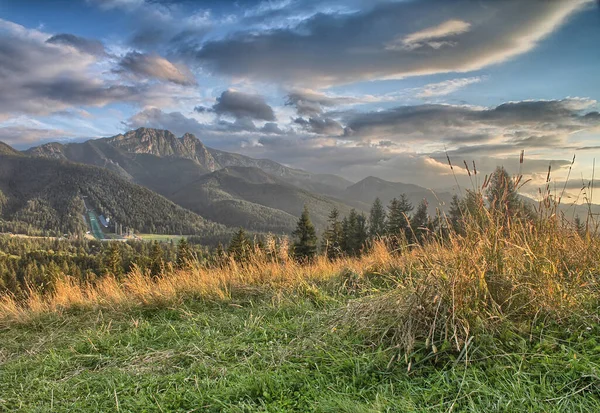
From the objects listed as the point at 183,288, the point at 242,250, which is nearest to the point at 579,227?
the point at 183,288

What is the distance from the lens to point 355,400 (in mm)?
2301

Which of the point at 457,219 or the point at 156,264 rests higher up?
the point at 457,219

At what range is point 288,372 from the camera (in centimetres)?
274

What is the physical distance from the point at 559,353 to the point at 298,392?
1955mm

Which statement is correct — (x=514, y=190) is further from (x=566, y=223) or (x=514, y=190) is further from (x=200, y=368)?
(x=200, y=368)

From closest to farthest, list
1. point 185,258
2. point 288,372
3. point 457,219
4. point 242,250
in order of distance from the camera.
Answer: point 288,372, point 457,219, point 185,258, point 242,250

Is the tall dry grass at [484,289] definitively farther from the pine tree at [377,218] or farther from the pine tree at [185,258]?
the pine tree at [377,218]

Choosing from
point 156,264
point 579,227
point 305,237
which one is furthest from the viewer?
point 305,237

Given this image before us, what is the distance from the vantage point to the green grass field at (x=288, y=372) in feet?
7.17

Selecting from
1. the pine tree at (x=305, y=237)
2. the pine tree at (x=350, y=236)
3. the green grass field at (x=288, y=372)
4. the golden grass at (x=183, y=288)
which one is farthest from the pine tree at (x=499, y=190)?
the pine tree at (x=350, y=236)

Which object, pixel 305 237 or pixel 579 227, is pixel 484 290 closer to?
pixel 579 227

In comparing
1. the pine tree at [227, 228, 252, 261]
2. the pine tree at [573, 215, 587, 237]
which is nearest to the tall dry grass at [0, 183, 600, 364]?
the pine tree at [573, 215, 587, 237]

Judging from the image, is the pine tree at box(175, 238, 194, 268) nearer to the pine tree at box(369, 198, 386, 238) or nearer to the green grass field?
the green grass field

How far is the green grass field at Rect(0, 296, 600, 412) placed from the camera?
2.19 metres
